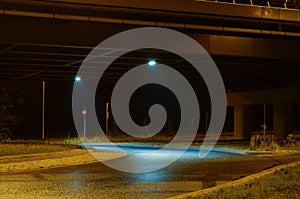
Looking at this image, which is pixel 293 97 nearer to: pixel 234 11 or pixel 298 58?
pixel 298 58

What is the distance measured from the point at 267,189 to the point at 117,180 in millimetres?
4987

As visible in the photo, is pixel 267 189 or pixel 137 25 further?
pixel 137 25

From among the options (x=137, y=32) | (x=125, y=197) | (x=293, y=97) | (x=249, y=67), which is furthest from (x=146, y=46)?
(x=293, y=97)

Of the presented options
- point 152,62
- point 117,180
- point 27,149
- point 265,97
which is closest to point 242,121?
point 265,97

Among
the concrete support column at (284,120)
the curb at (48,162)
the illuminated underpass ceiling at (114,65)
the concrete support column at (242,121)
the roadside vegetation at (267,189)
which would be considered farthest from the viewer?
the concrete support column at (242,121)

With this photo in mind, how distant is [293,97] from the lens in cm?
4272

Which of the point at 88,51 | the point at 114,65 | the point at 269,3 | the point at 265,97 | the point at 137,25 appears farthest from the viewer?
the point at 265,97

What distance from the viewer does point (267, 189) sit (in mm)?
11375

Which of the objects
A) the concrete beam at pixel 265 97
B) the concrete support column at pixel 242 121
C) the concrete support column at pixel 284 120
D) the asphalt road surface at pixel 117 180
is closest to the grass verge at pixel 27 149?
the asphalt road surface at pixel 117 180

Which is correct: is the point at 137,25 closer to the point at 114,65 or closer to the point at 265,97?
the point at 114,65

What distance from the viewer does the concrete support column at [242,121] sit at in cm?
5181

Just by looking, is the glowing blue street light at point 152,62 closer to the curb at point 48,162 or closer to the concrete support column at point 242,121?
the curb at point 48,162

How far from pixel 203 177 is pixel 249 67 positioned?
20.3 m

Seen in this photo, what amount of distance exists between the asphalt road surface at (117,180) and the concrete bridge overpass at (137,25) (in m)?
6.63
